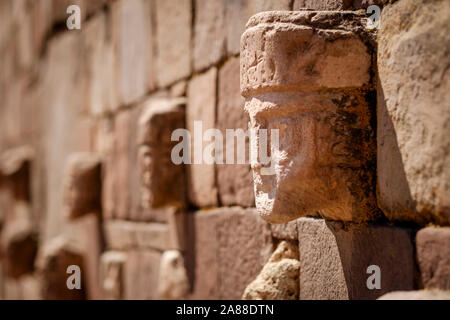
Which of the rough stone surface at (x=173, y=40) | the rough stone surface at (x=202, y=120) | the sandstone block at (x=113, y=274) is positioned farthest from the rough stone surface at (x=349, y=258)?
the sandstone block at (x=113, y=274)

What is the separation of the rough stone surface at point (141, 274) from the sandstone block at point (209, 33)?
1.48 meters

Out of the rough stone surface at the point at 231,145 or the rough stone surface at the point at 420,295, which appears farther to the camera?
the rough stone surface at the point at 231,145

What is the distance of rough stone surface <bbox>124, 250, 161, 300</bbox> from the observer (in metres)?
4.45

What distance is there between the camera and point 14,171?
26.5 ft

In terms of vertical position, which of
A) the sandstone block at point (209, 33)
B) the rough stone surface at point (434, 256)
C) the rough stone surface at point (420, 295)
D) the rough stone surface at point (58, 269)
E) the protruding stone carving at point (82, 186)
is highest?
the sandstone block at point (209, 33)

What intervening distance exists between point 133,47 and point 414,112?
3342 mm

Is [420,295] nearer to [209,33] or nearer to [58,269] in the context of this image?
[209,33]

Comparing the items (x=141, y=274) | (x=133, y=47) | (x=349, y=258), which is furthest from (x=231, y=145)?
(x=133, y=47)

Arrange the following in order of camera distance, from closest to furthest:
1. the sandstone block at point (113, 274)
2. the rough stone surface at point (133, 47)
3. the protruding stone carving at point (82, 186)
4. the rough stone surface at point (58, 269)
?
the rough stone surface at point (133, 47) → the sandstone block at point (113, 274) → the protruding stone carving at point (82, 186) → the rough stone surface at point (58, 269)

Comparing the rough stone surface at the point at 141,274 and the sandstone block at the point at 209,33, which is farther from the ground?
the sandstone block at the point at 209,33

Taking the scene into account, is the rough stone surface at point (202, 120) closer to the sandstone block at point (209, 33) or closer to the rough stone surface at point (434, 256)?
the sandstone block at point (209, 33)

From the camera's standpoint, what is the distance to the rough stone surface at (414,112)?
71.8 inches

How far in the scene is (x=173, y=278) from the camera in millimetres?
3965
